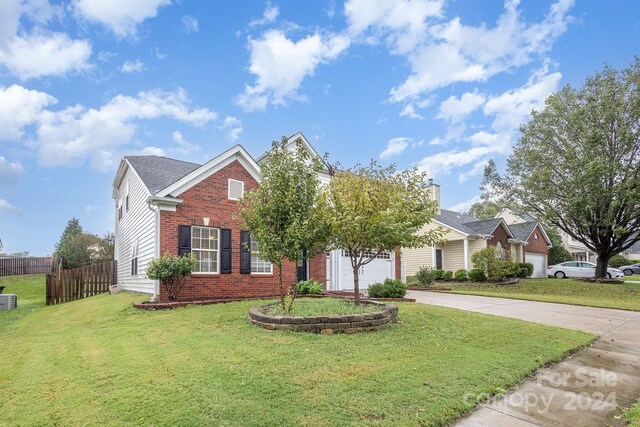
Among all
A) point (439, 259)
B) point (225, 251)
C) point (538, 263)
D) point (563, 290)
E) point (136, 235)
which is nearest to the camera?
point (225, 251)

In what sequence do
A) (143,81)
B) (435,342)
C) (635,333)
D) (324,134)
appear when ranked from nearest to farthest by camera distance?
(435,342) → (635,333) → (143,81) → (324,134)

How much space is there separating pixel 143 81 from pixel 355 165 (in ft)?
32.9

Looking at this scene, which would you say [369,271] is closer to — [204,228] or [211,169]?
[204,228]

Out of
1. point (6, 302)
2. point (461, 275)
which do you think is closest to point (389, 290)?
point (461, 275)

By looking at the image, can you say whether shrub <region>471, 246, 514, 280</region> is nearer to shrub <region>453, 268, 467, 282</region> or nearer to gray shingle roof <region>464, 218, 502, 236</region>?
shrub <region>453, 268, 467, 282</region>

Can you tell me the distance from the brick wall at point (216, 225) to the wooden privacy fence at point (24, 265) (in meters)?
18.2

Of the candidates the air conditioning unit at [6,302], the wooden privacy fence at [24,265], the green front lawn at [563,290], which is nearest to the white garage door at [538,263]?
the green front lawn at [563,290]

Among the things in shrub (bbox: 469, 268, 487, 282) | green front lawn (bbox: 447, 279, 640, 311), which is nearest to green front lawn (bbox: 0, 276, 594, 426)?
green front lawn (bbox: 447, 279, 640, 311)

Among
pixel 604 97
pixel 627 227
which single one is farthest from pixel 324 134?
pixel 627 227

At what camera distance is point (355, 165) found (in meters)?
9.59

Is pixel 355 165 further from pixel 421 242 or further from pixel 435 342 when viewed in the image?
pixel 435 342

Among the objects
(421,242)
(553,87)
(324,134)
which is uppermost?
(553,87)

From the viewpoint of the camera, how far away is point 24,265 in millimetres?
24156

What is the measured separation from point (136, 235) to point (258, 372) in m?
11.3
